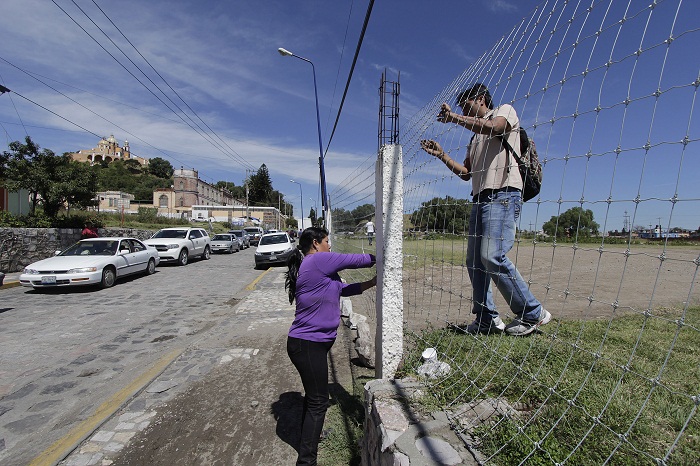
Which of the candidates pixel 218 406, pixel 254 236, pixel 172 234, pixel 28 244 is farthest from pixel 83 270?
pixel 254 236

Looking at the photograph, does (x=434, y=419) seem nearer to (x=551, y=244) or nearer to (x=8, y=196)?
(x=551, y=244)

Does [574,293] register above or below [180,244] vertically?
above

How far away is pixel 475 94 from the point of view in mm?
3014

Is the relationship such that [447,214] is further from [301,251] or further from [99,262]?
[99,262]

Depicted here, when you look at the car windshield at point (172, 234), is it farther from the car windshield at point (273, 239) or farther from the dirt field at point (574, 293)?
the dirt field at point (574, 293)

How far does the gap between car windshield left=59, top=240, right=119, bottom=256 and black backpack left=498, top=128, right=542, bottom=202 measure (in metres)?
11.4

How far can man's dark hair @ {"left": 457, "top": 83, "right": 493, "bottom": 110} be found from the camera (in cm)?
298

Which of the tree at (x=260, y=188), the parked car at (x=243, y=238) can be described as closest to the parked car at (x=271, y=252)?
the parked car at (x=243, y=238)

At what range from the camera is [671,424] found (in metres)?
1.93

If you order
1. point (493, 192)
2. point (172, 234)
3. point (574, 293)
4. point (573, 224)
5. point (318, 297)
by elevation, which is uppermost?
point (493, 192)

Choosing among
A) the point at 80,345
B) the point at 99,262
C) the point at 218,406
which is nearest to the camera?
the point at 218,406

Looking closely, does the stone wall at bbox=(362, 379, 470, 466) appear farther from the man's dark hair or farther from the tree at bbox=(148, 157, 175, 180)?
the tree at bbox=(148, 157, 175, 180)

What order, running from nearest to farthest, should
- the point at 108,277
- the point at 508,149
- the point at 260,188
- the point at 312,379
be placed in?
the point at 312,379 < the point at 508,149 < the point at 108,277 < the point at 260,188

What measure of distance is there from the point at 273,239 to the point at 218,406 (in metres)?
13.3
